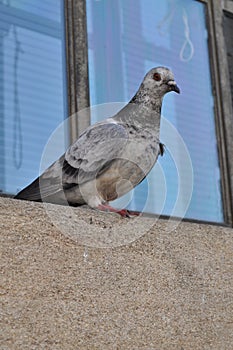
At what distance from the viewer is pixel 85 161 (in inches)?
105

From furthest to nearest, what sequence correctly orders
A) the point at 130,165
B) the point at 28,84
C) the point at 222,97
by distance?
the point at 222,97 < the point at 28,84 < the point at 130,165

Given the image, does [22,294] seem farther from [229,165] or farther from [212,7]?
[212,7]

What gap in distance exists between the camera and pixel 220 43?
449cm

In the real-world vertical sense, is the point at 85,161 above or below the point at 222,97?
below

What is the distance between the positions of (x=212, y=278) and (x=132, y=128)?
0.74 metres

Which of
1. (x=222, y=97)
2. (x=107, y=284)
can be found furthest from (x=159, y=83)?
(x=222, y=97)

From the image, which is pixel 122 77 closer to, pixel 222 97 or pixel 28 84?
pixel 28 84

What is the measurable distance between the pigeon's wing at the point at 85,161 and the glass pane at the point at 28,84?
62cm

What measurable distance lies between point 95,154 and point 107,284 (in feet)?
1.87

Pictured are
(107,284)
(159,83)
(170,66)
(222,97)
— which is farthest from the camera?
(222,97)

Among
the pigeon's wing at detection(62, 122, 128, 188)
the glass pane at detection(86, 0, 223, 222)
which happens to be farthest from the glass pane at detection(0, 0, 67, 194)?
the pigeon's wing at detection(62, 122, 128, 188)

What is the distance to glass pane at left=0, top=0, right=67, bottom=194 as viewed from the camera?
3369 millimetres

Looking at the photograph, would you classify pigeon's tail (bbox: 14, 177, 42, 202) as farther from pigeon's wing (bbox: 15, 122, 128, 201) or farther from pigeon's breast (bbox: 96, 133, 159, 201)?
pigeon's breast (bbox: 96, 133, 159, 201)

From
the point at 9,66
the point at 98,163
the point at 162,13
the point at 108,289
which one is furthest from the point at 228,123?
the point at 108,289
